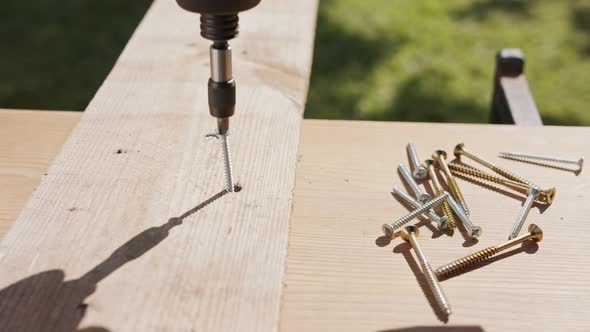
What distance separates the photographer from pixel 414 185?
4.98 feet

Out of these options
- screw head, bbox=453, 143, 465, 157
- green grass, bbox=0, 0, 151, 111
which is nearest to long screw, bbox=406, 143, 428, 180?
screw head, bbox=453, 143, 465, 157

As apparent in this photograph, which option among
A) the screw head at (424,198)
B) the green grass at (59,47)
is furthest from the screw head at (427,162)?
the green grass at (59,47)

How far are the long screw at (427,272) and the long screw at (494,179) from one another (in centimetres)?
29

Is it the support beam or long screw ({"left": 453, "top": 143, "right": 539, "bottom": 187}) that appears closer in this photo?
long screw ({"left": 453, "top": 143, "right": 539, "bottom": 187})

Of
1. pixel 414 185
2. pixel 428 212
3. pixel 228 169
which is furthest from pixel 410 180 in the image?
pixel 228 169

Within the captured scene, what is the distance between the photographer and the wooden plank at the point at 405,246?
1.18 meters

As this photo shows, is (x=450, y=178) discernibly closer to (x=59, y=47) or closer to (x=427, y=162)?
(x=427, y=162)

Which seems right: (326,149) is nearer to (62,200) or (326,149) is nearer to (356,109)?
(62,200)

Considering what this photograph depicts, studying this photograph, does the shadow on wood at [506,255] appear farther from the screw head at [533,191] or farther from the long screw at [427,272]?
the screw head at [533,191]

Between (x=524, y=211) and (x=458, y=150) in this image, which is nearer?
(x=524, y=211)

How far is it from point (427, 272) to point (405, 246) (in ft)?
0.35

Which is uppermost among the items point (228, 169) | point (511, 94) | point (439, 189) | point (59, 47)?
point (228, 169)

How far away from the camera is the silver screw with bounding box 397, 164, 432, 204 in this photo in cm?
149

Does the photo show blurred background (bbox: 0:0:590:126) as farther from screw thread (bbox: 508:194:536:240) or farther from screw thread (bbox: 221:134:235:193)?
screw thread (bbox: 221:134:235:193)
